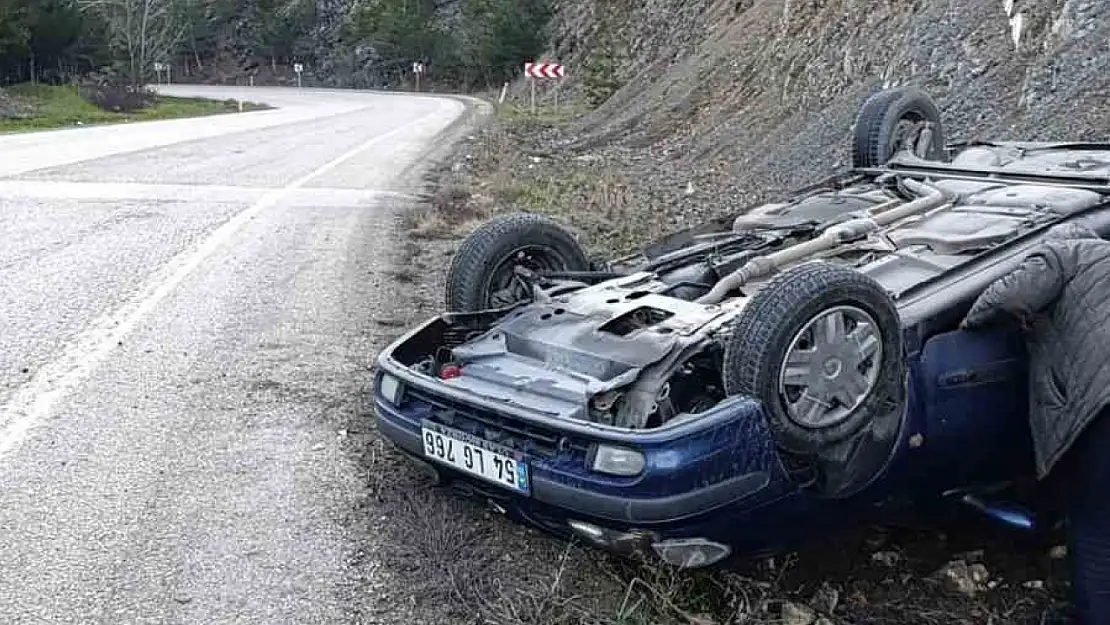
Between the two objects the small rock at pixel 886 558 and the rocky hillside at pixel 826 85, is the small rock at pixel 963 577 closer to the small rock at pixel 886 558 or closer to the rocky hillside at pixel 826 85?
the small rock at pixel 886 558

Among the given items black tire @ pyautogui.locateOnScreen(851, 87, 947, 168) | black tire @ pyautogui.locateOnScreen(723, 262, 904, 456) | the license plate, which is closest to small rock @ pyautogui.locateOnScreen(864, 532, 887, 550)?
black tire @ pyautogui.locateOnScreen(723, 262, 904, 456)

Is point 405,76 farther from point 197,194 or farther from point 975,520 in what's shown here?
point 975,520

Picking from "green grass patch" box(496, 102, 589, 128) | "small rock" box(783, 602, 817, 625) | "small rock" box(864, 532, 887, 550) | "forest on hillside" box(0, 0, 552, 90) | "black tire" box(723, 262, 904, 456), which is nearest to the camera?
"black tire" box(723, 262, 904, 456)

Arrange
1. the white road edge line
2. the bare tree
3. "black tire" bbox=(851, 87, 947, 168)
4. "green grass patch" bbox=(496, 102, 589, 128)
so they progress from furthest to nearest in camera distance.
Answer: the bare tree < "green grass patch" bbox=(496, 102, 589, 128) < "black tire" bbox=(851, 87, 947, 168) < the white road edge line

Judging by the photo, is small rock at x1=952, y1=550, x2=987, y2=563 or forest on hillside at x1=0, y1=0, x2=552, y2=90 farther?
forest on hillside at x1=0, y1=0, x2=552, y2=90

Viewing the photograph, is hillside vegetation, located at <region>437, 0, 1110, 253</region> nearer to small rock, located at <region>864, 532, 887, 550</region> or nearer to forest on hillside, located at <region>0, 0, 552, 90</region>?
small rock, located at <region>864, 532, 887, 550</region>

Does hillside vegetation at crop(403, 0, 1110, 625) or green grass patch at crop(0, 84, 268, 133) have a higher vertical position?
hillside vegetation at crop(403, 0, 1110, 625)

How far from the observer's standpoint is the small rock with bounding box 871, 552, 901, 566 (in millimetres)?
4352

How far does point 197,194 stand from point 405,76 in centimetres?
5518

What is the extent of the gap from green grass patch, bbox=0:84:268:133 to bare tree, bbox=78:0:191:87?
431 cm

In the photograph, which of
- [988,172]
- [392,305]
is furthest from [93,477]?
[988,172]

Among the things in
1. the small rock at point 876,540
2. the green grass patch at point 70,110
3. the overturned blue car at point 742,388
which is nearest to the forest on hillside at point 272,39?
the green grass patch at point 70,110

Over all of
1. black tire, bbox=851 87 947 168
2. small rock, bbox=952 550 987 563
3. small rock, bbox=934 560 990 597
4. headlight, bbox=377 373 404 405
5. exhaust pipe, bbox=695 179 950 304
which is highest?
black tire, bbox=851 87 947 168

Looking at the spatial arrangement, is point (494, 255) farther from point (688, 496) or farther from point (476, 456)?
point (688, 496)
